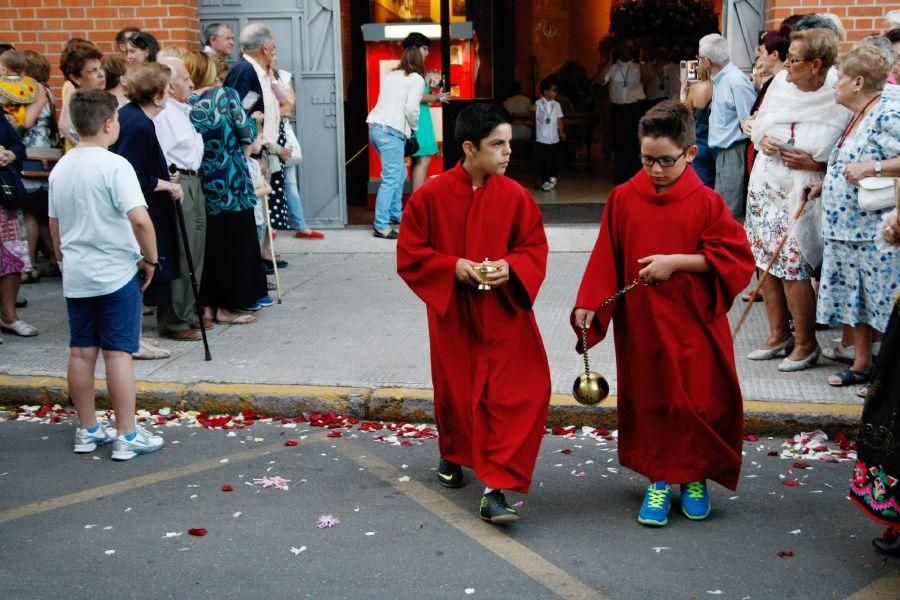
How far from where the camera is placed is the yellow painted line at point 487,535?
394 centimetres

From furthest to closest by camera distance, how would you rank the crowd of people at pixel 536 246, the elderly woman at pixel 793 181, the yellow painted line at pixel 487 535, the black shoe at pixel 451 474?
the elderly woman at pixel 793 181 < the black shoe at pixel 451 474 < the crowd of people at pixel 536 246 < the yellow painted line at pixel 487 535

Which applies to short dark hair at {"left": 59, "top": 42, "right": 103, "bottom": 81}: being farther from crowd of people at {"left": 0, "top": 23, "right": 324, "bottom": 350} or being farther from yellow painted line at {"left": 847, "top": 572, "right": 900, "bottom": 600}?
yellow painted line at {"left": 847, "top": 572, "right": 900, "bottom": 600}

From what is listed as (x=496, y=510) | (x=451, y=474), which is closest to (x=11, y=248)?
(x=451, y=474)

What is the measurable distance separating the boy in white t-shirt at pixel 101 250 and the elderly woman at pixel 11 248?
7.31 ft

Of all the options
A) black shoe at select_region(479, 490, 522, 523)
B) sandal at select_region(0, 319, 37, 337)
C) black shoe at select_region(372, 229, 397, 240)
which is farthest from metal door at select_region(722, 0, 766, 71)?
black shoe at select_region(479, 490, 522, 523)

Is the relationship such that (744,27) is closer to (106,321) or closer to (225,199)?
(225,199)

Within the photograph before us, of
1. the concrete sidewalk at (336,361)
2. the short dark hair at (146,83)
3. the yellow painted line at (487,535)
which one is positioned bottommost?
the yellow painted line at (487,535)

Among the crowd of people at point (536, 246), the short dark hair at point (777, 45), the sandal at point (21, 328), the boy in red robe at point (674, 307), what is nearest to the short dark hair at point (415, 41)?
the crowd of people at point (536, 246)

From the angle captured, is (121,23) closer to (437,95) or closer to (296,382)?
(437,95)

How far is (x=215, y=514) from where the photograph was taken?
4652mm

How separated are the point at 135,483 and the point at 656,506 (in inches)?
93.7

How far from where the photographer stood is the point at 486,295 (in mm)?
4547

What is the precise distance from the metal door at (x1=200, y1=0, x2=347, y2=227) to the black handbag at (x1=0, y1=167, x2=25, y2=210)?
3478 millimetres

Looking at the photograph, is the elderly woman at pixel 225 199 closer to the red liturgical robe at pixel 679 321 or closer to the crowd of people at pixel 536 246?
the crowd of people at pixel 536 246
